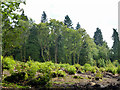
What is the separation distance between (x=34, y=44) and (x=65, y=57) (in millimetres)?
7636

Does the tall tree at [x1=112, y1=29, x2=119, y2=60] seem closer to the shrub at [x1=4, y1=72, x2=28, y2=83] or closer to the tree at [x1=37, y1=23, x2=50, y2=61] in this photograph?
the tree at [x1=37, y1=23, x2=50, y2=61]

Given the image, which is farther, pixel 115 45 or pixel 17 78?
pixel 115 45

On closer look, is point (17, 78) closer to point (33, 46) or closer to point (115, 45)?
point (33, 46)

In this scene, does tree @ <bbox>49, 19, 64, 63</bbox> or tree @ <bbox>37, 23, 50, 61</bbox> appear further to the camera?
tree @ <bbox>37, 23, 50, 61</bbox>

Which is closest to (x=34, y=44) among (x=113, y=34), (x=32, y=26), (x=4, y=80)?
(x=32, y=26)

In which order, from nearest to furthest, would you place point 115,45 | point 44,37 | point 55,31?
point 55,31 < point 44,37 < point 115,45

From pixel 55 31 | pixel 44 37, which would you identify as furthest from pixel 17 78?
pixel 44 37

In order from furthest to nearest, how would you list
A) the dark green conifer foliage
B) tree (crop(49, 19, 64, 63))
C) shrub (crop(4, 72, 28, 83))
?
the dark green conifer foliage, tree (crop(49, 19, 64, 63)), shrub (crop(4, 72, 28, 83))

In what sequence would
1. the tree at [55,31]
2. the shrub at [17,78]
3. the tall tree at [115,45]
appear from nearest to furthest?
the shrub at [17,78] < the tree at [55,31] < the tall tree at [115,45]

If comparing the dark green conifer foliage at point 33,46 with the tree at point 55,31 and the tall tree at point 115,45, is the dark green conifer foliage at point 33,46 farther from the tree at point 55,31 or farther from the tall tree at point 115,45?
the tall tree at point 115,45

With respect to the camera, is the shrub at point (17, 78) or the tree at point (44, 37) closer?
the shrub at point (17, 78)

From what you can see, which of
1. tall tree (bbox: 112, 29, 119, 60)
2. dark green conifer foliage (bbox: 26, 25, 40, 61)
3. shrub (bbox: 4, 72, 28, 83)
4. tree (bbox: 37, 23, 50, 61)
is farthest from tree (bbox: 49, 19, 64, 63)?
shrub (bbox: 4, 72, 28, 83)

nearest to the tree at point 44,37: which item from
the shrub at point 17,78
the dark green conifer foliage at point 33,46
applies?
the dark green conifer foliage at point 33,46

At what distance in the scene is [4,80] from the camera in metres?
4.92
